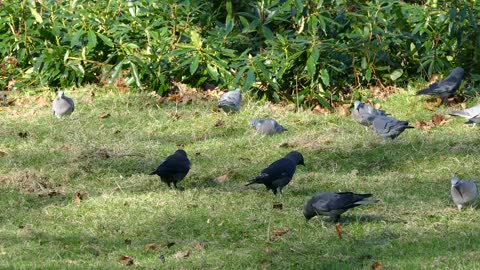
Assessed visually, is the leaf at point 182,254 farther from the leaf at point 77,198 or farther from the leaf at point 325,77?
the leaf at point 325,77

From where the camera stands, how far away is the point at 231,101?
1141 centimetres

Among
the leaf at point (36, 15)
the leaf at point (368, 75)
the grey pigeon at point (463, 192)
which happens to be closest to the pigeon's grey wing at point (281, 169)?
the grey pigeon at point (463, 192)

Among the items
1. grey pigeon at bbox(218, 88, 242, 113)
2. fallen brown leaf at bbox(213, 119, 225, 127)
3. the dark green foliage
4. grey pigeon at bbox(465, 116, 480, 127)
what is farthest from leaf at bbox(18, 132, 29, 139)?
grey pigeon at bbox(465, 116, 480, 127)

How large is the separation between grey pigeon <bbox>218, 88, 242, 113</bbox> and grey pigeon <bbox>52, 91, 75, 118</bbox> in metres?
1.85

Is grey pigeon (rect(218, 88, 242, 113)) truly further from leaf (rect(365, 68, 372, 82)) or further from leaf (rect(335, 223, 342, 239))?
leaf (rect(335, 223, 342, 239))

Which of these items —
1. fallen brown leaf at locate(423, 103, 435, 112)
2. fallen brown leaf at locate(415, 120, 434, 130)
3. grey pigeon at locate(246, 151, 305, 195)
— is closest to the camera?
grey pigeon at locate(246, 151, 305, 195)

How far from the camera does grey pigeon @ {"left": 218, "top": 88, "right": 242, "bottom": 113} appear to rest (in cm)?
1142

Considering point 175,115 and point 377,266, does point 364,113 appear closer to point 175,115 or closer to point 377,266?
point 175,115

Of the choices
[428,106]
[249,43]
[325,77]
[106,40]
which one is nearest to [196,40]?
[249,43]

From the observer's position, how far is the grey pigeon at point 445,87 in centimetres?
1168

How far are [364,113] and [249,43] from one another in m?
2.28

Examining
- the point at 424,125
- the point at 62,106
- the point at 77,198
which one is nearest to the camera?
the point at 77,198

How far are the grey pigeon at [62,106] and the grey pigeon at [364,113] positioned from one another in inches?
137

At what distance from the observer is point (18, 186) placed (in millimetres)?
8805
